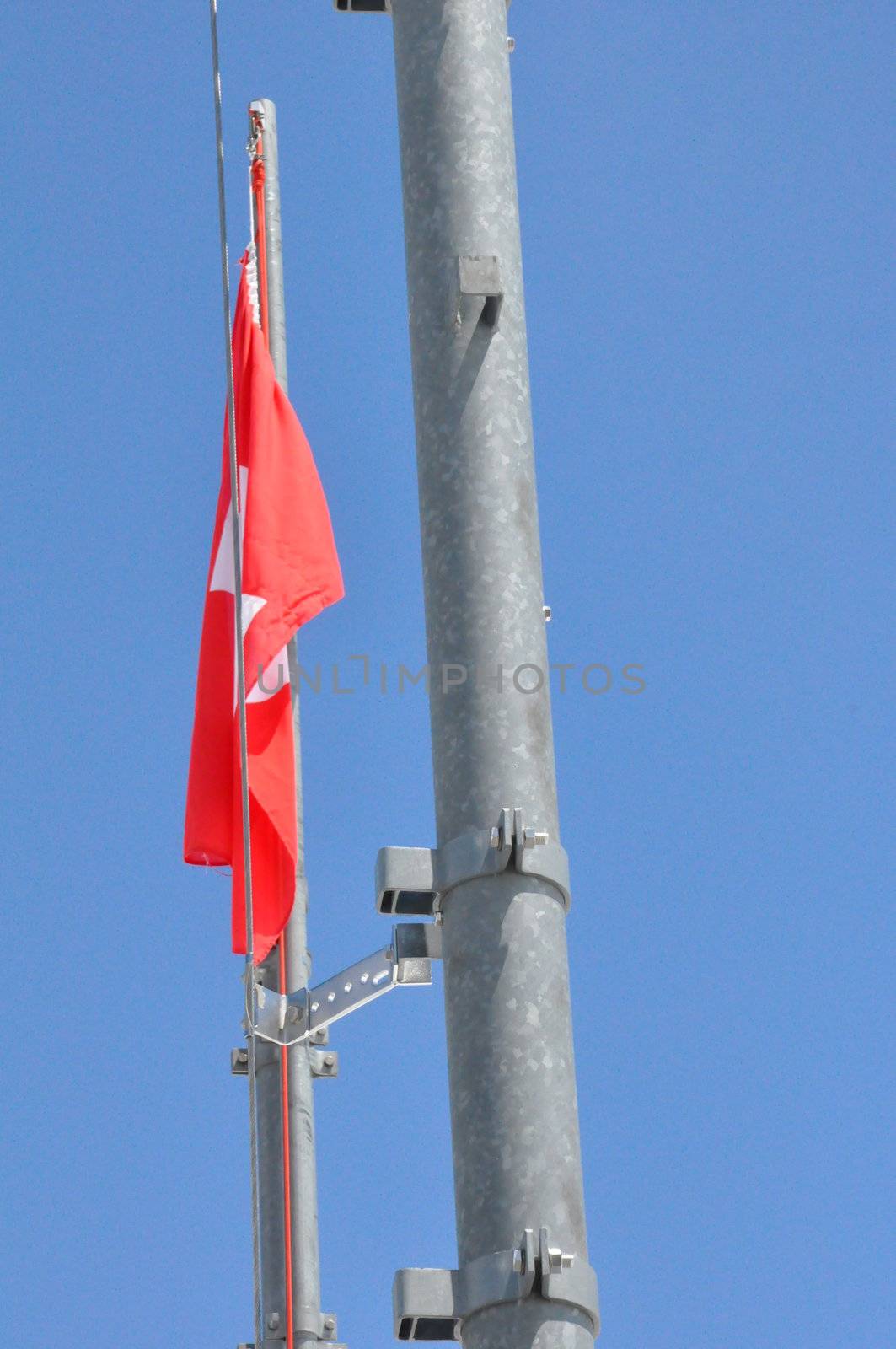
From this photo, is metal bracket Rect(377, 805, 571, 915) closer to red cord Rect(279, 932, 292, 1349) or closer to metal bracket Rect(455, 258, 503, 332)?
metal bracket Rect(455, 258, 503, 332)

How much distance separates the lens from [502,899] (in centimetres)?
405

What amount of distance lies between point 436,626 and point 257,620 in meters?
5.26

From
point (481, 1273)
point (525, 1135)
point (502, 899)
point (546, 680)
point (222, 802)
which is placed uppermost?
point (222, 802)

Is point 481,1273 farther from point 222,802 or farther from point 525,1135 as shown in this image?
point 222,802

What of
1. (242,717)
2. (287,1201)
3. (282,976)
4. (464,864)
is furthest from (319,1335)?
(464,864)

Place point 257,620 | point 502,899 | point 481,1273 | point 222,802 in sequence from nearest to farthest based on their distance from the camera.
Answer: point 481,1273, point 502,899, point 257,620, point 222,802

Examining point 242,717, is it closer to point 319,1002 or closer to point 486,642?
point 486,642

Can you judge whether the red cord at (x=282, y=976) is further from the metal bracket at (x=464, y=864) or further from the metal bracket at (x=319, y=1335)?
the metal bracket at (x=464, y=864)

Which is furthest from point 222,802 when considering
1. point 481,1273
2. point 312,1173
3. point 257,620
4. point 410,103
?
point 481,1273

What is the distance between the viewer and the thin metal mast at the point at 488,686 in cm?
379

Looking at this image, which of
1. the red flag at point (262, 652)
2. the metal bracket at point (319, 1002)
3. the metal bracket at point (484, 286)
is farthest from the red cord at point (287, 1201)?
the metal bracket at point (484, 286)

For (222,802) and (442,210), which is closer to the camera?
(442,210)

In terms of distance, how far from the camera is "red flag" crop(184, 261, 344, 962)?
957 cm

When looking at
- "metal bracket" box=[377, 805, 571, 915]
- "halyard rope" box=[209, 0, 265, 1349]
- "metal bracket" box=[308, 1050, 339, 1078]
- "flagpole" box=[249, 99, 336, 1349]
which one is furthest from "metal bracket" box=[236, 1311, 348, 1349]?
"metal bracket" box=[377, 805, 571, 915]
